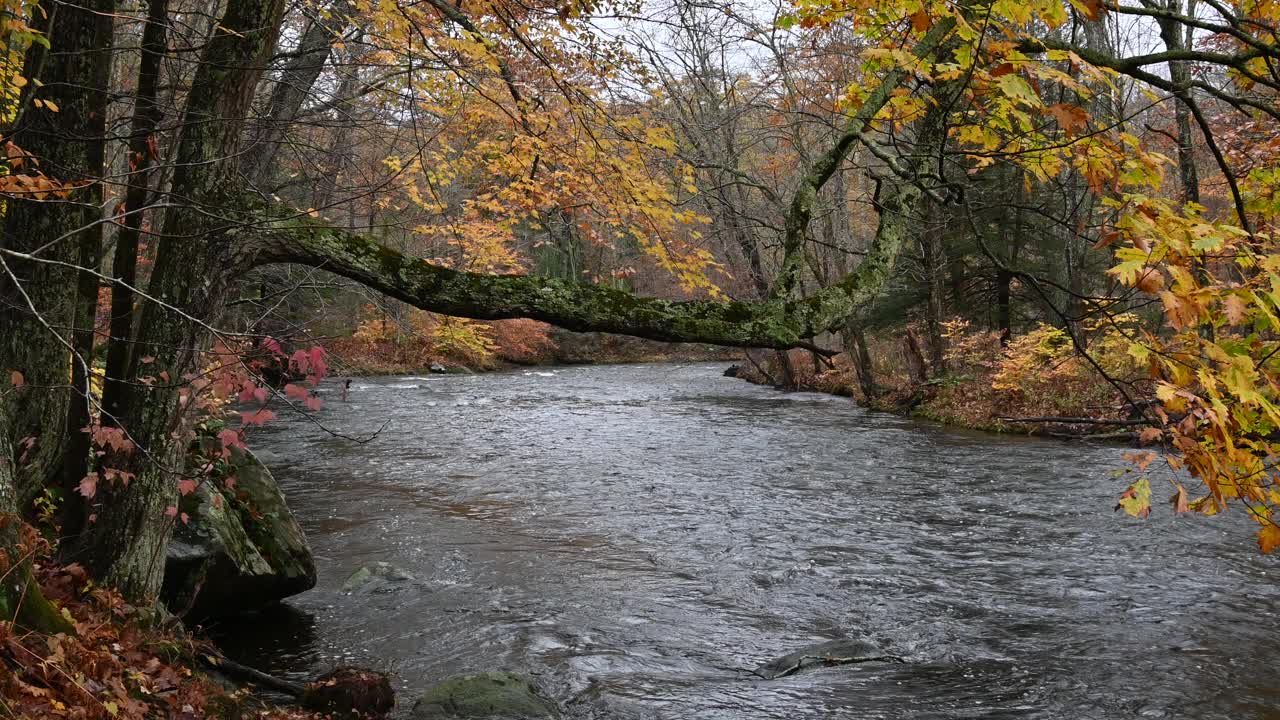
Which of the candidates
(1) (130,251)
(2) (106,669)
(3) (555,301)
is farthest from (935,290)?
(2) (106,669)

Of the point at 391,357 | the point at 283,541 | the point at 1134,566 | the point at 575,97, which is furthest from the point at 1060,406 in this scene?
the point at 391,357

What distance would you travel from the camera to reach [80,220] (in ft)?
16.8

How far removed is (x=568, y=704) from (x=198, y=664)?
2336 mm

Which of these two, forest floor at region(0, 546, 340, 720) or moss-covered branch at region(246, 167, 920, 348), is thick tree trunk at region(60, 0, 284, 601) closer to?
forest floor at region(0, 546, 340, 720)

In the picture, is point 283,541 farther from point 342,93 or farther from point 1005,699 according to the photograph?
point 342,93

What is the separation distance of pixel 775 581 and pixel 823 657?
1751 mm

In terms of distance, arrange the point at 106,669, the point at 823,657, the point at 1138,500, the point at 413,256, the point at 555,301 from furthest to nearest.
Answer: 1. the point at 823,657
2. the point at 413,256
3. the point at 555,301
4. the point at 106,669
5. the point at 1138,500

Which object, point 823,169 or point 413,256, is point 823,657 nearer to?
point 823,169

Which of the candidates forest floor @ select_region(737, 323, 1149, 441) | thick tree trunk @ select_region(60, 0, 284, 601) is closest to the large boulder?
thick tree trunk @ select_region(60, 0, 284, 601)

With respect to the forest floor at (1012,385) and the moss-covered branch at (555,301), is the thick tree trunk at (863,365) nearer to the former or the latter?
the forest floor at (1012,385)

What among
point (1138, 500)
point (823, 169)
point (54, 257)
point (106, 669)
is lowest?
point (106, 669)

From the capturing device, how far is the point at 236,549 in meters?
6.83

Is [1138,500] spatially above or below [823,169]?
below

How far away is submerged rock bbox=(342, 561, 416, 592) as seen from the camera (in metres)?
7.98
